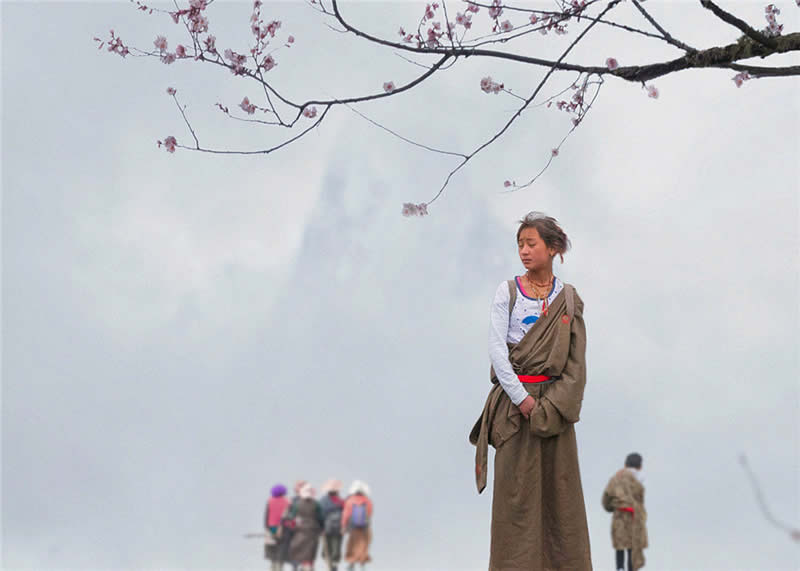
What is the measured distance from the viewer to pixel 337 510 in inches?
416

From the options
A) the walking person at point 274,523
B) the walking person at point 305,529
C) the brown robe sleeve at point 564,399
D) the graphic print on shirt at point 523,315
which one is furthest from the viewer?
the walking person at point 274,523

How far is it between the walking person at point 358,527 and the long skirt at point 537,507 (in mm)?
5223

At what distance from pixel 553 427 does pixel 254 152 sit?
84.7 inches

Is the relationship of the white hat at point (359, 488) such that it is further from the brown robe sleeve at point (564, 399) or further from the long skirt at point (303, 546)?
the brown robe sleeve at point (564, 399)

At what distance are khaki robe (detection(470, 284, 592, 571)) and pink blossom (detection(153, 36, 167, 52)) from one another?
2.54m

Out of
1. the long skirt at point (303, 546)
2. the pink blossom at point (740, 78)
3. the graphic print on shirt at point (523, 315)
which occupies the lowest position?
the long skirt at point (303, 546)

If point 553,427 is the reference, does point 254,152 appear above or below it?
above

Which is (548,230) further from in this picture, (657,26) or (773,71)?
(773,71)

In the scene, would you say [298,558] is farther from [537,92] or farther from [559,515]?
[537,92]

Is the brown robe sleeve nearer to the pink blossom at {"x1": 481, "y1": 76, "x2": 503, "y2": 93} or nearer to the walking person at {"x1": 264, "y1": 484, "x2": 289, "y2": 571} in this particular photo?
the pink blossom at {"x1": 481, "y1": 76, "x2": 503, "y2": 93}

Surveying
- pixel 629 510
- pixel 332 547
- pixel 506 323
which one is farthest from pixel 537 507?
pixel 332 547

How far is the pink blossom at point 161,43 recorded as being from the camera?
5.33 meters

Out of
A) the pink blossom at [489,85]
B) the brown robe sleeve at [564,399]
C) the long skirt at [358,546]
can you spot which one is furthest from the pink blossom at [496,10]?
the long skirt at [358,546]

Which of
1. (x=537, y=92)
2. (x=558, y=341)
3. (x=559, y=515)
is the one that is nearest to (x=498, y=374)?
(x=558, y=341)
